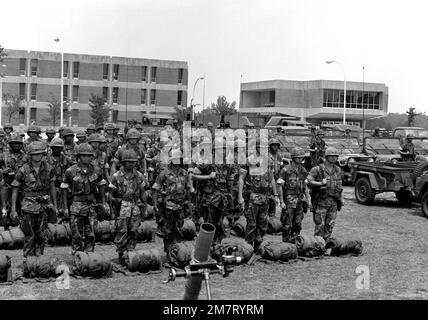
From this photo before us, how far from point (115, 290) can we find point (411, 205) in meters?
11.3

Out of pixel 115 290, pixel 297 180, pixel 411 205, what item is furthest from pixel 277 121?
pixel 115 290

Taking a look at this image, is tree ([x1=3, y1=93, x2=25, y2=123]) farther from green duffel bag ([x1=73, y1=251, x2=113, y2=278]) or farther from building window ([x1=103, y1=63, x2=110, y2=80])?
green duffel bag ([x1=73, y1=251, x2=113, y2=278])

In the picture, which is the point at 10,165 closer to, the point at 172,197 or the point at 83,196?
the point at 83,196

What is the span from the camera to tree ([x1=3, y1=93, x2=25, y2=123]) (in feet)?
166

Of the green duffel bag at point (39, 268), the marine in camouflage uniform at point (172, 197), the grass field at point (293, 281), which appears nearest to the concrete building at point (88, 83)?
the grass field at point (293, 281)

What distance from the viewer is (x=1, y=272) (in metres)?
7.43

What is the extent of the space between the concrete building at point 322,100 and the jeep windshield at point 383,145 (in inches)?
1635

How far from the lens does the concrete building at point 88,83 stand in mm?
53375

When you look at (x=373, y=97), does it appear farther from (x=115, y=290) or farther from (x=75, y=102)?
(x=115, y=290)

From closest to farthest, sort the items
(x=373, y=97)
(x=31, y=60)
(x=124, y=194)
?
(x=124, y=194), (x=31, y=60), (x=373, y=97)

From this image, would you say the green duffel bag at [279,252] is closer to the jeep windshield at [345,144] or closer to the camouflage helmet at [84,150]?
the camouflage helmet at [84,150]

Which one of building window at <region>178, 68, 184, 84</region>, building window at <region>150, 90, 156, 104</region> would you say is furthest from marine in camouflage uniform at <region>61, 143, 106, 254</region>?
building window at <region>178, 68, 184, 84</region>

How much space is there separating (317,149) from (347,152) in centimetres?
408
